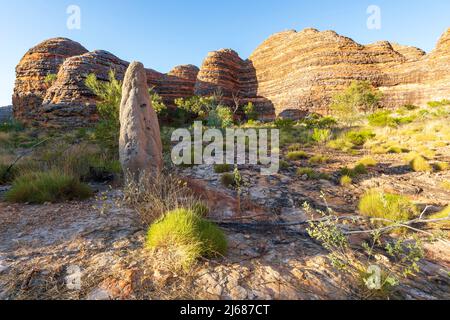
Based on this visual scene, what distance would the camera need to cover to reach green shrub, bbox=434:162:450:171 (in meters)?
6.78

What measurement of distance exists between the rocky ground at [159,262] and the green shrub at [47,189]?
0.79ft

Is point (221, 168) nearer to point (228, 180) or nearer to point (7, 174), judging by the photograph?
point (228, 180)

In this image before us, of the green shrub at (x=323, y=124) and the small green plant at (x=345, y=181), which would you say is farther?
the green shrub at (x=323, y=124)

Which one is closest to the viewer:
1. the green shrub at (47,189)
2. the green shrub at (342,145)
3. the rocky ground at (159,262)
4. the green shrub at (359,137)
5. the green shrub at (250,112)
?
the rocky ground at (159,262)

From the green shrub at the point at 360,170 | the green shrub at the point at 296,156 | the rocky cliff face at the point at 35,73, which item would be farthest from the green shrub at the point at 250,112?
the green shrub at the point at 360,170

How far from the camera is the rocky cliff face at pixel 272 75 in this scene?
24.3 meters

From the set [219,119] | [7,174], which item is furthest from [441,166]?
[219,119]

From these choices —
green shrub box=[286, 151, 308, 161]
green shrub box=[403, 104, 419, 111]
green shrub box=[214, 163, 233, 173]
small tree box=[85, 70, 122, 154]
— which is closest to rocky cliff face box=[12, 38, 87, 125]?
small tree box=[85, 70, 122, 154]

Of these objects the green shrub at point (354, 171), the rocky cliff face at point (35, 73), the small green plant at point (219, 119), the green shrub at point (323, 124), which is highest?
the rocky cliff face at point (35, 73)

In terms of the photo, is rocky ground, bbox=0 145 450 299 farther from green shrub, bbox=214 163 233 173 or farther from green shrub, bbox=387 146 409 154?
green shrub, bbox=387 146 409 154

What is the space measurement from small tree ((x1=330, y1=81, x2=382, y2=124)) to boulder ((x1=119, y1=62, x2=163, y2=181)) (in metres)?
21.7

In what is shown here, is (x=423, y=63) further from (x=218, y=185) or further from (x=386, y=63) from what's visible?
(x=218, y=185)

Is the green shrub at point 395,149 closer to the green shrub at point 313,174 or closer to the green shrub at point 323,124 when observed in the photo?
the green shrub at point 313,174
